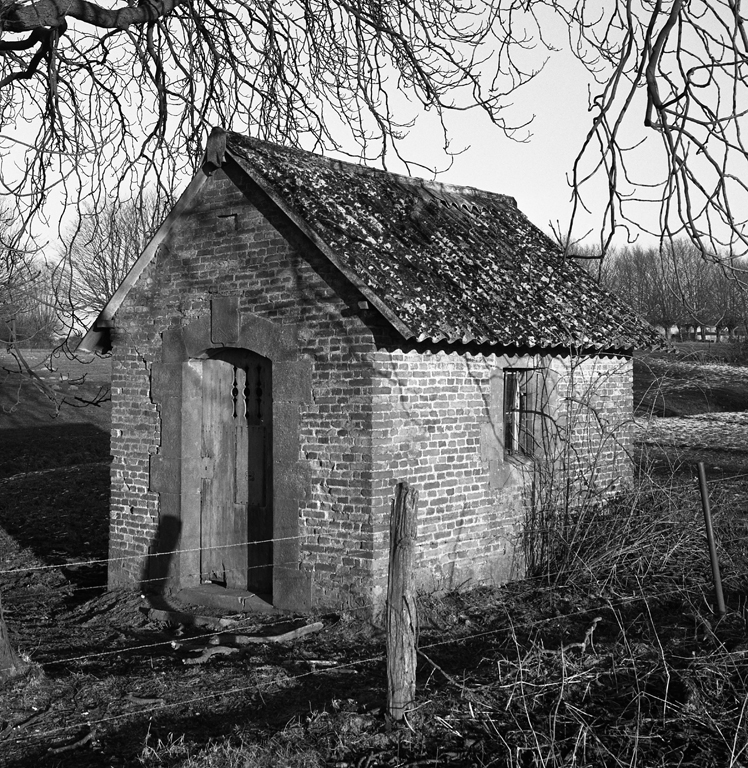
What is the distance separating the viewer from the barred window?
36.7 feet

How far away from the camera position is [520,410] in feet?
37.0

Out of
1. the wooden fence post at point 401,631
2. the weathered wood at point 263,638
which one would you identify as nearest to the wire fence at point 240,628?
the weathered wood at point 263,638

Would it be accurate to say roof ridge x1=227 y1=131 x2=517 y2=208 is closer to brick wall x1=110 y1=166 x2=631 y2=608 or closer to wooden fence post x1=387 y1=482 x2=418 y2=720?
brick wall x1=110 y1=166 x2=631 y2=608

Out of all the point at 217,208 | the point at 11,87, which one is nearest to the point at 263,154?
the point at 217,208

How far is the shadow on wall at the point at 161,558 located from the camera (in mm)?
10758

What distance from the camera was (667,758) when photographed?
5.25m

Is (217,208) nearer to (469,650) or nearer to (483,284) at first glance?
(483,284)

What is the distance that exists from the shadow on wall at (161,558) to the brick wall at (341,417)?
99mm

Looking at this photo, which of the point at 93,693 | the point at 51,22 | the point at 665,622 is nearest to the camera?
the point at 93,693

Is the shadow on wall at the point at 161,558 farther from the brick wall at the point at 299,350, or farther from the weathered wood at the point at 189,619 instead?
the weathered wood at the point at 189,619

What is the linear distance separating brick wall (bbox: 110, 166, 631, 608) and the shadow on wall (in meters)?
0.10

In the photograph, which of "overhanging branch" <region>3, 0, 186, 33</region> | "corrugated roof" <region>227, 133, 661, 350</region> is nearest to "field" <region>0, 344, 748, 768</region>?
"corrugated roof" <region>227, 133, 661, 350</region>

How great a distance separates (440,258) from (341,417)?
2586 millimetres

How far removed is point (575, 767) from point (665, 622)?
4.22m
